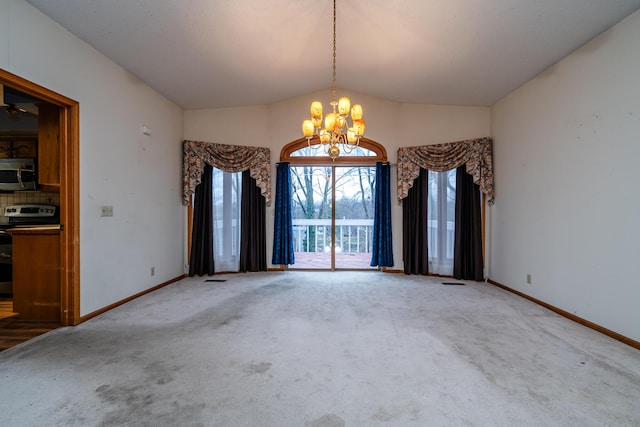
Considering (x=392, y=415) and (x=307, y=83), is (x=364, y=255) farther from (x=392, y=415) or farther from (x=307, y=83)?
(x=392, y=415)

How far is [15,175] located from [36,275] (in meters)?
2.10

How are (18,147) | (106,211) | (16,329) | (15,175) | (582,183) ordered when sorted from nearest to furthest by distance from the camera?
(16,329) → (582,183) → (106,211) → (15,175) → (18,147)

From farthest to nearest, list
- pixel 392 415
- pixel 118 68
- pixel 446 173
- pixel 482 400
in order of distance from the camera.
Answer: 1. pixel 446 173
2. pixel 118 68
3. pixel 482 400
4. pixel 392 415

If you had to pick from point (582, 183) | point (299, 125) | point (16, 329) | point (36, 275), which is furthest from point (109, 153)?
point (582, 183)

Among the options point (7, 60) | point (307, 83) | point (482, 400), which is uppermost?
point (307, 83)

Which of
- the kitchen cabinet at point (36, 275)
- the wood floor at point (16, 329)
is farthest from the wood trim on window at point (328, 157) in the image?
the wood floor at point (16, 329)

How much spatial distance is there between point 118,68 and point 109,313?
270 centimetres

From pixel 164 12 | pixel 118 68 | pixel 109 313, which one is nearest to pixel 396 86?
pixel 164 12

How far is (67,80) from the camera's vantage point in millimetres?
2590

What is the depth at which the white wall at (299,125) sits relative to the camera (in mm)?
4656

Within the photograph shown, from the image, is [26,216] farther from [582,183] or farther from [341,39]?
[582,183]

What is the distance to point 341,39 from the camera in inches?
130

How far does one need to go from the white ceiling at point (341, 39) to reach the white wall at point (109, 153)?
215mm

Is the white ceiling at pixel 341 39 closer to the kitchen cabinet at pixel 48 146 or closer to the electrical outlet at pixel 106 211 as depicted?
the kitchen cabinet at pixel 48 146
